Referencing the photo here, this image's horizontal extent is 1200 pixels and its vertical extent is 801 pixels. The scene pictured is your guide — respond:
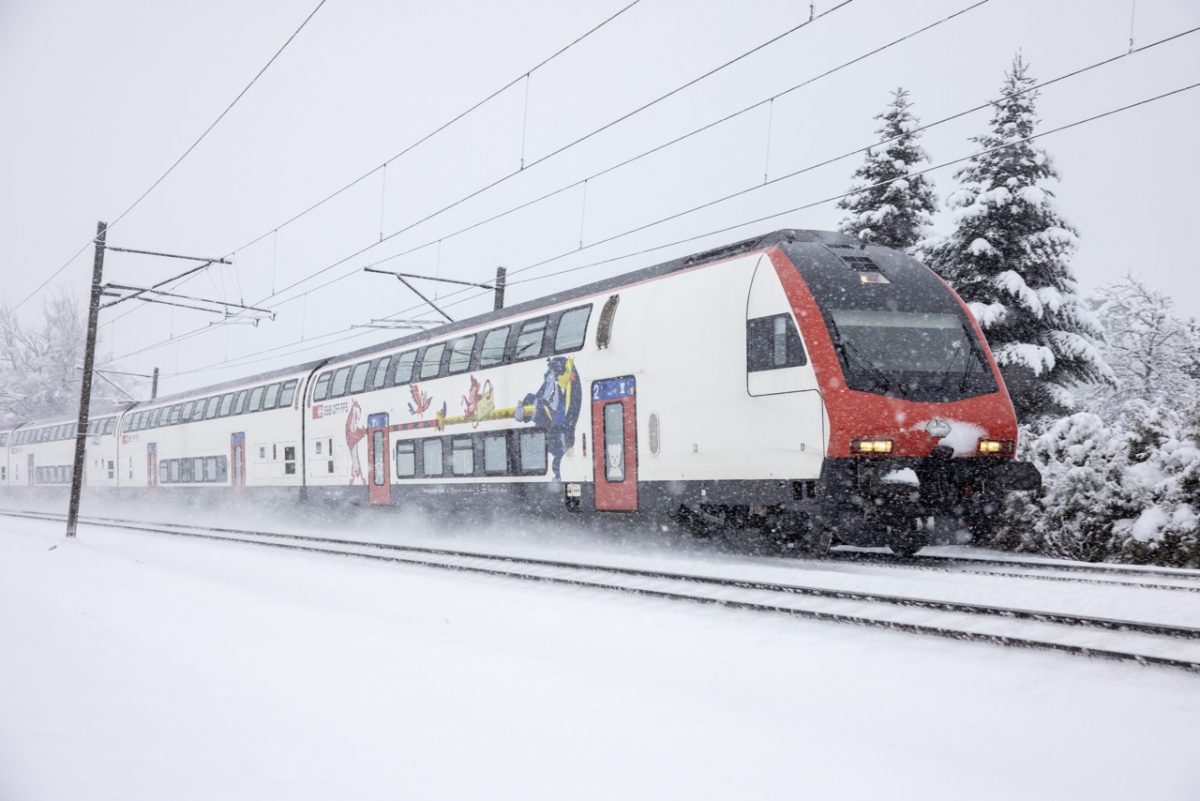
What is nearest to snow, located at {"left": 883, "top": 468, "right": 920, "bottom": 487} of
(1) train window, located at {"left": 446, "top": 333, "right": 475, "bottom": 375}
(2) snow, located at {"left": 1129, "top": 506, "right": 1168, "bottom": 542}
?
(2) snow, located at {"left": 1129, "top": 506, "right": 1168, "bottom": 542}

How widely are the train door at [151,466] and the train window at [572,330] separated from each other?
22524mm

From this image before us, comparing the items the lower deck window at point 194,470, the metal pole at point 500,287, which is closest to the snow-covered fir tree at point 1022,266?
the metal pole at point 500,287

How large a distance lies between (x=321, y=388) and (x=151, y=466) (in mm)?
13625

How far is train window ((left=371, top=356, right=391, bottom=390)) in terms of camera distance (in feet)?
66.6

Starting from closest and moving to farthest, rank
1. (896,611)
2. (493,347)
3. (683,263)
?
(896,611) → (683,263) → (493,347)

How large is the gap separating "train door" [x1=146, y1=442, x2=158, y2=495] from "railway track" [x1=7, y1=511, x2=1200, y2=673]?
75.8 ft

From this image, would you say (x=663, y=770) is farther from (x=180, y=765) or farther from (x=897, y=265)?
(x=897, y=265)

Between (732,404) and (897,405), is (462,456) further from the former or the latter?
(897,405)

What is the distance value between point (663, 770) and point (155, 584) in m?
8.45

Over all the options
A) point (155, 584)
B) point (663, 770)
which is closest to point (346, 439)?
point (155, 584)

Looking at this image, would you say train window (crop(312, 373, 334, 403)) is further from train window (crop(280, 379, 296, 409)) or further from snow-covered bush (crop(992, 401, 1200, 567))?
snow-covered bush (crop(992, 401, 1200, 567))

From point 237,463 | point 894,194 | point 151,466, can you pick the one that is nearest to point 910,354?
point 894,194

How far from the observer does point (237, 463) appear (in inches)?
1062

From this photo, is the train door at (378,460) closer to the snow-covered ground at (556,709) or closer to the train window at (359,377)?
the train window at (359,377)
